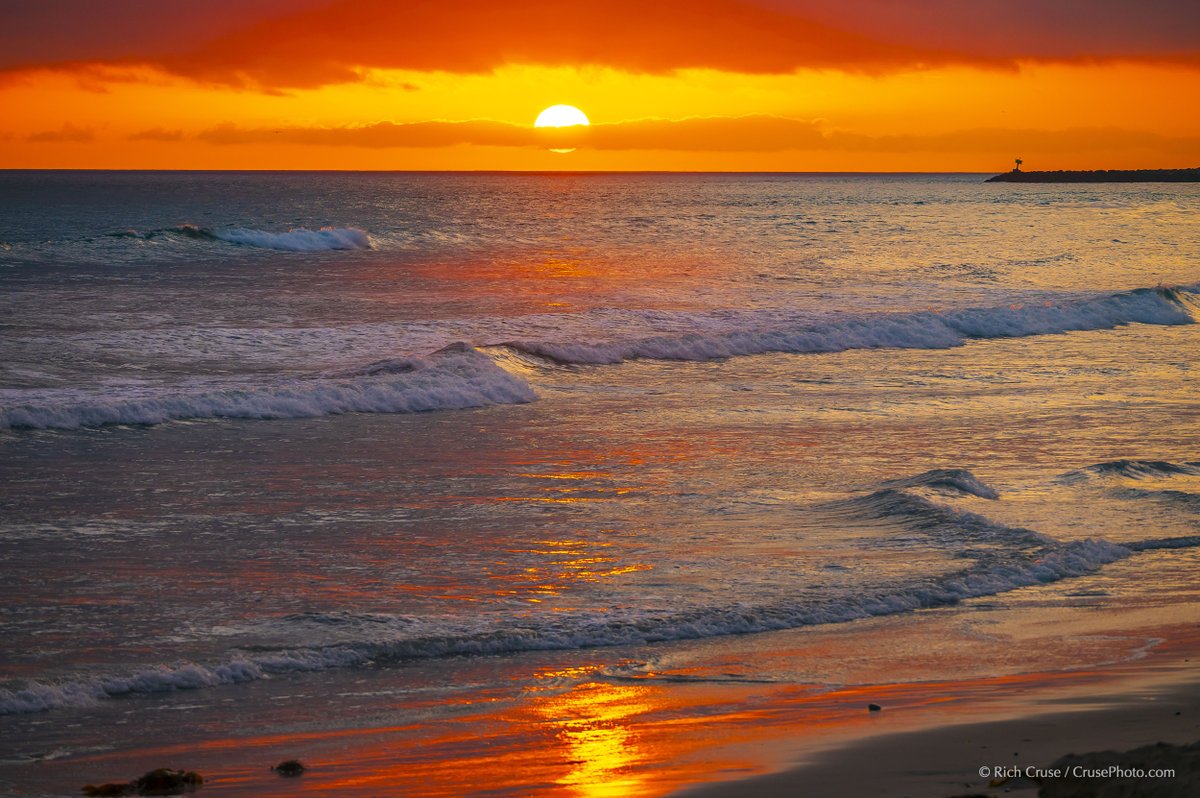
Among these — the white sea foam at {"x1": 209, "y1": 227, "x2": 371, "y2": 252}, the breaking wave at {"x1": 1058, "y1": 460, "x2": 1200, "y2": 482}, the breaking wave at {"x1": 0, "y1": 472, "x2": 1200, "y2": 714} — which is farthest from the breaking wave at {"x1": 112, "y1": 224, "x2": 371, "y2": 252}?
the breaking wave at {"x1": 0, "y1": 472, "x2": 1200, "y2": 714}

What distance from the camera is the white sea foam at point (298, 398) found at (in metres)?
19.5

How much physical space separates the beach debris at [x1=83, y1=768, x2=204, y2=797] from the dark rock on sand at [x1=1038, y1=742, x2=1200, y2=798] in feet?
14.6

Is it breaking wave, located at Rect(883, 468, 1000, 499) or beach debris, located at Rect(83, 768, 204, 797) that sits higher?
breaking wave, located at Rect(883, 468, 1000, 499)

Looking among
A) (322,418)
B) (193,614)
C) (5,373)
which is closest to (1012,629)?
(193,614)

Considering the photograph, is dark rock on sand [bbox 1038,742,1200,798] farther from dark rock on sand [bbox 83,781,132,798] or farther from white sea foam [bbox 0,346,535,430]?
white sea foam [bbox 0,346,535,430]

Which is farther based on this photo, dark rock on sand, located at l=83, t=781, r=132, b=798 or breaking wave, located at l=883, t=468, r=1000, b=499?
breaking wave, located at l=883, t=468, r=1000, b=499

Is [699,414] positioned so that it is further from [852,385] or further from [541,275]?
[541,275]

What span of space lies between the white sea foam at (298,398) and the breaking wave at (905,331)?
4002mm

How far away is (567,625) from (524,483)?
526 cm

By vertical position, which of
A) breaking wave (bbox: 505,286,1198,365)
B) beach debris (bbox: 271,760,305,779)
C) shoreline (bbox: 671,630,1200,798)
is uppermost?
breaking wave (bbox: 505,286,1198,365)

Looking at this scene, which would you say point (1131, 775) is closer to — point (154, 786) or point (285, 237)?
point (154, 786)

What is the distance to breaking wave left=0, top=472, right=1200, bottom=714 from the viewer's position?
337 inches

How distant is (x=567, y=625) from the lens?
32.2 ft

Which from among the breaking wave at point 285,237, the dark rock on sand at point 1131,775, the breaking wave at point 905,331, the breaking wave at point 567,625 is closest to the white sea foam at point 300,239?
the breaking wave at point 285,237
